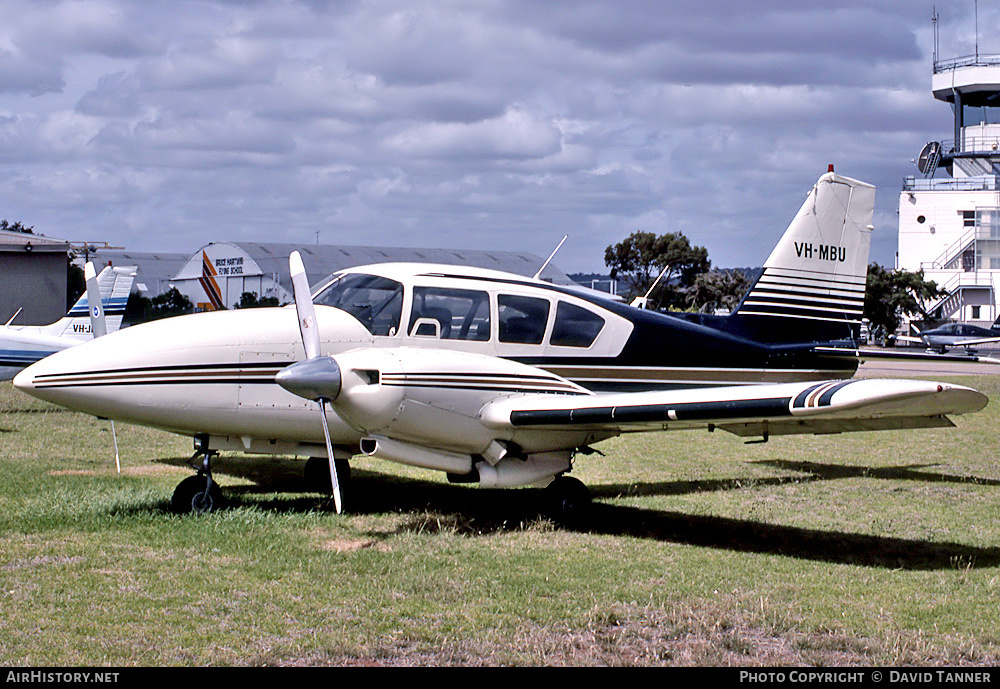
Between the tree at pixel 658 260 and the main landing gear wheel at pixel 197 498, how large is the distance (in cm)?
6506

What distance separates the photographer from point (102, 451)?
46.6ft

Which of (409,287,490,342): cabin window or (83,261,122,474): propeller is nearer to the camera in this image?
(409,287,490,342): cabin window

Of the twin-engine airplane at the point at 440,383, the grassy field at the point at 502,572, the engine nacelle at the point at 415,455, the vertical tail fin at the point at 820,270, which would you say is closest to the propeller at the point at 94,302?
the grassy field at the point at 502,572

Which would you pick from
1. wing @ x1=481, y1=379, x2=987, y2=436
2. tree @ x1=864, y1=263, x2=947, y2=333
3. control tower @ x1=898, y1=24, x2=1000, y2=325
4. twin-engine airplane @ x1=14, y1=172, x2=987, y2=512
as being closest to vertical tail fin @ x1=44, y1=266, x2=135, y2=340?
twin-engine airplane @ x1=14, y1=172, x2=987, y2=512

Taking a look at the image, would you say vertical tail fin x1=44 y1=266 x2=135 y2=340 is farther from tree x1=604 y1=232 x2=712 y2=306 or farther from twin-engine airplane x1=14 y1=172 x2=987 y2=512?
tree x1=604 y1=232 x2=712 y2=306

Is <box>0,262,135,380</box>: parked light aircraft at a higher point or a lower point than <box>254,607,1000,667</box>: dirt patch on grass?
higher

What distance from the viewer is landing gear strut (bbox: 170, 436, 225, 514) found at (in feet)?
30.9

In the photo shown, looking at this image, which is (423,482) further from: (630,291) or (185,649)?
(630,291)

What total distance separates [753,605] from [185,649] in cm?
377

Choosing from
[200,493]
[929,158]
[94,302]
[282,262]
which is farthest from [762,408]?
[929,158]

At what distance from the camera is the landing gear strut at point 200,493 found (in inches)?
370

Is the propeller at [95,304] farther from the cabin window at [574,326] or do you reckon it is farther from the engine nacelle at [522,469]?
the cabin window at [574,326]

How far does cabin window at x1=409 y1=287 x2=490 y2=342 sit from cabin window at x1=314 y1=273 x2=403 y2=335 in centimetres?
19

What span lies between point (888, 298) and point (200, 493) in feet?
184
